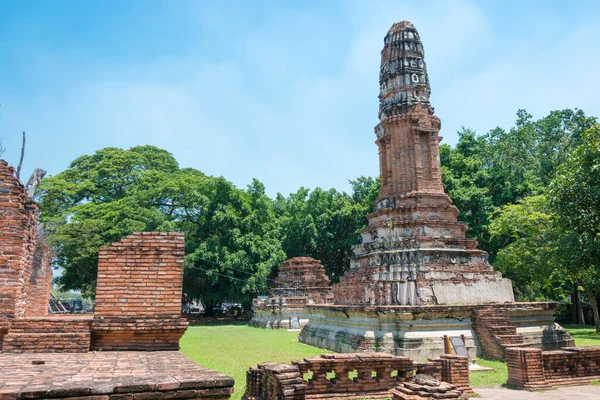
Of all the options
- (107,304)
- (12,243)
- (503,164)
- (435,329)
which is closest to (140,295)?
(107,304)

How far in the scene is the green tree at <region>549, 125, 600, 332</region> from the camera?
12594 millimetres

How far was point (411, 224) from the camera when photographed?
16344 mm

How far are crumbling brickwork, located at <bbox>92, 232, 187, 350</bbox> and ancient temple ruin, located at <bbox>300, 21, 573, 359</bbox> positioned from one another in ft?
24.1

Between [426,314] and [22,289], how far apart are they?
9681mm

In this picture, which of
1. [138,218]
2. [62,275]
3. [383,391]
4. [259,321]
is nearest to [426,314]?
[383,391]

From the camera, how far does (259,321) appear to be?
93.5 feet

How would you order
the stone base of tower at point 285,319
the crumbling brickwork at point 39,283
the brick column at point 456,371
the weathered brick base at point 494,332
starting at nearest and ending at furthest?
the brick column at point 456,371 → the crumbling brickwork at point 39,283 → the weathered brick base at point 494,332 → the stone base of tower at point 285,319

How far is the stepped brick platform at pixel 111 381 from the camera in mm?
3615

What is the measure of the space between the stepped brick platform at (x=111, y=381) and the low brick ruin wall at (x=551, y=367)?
7.05m

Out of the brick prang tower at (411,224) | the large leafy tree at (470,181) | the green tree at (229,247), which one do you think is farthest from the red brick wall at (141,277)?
the large leafy tree at (470,181)

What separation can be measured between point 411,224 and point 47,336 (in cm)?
1213

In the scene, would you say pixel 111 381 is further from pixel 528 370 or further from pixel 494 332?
pixel 494 332

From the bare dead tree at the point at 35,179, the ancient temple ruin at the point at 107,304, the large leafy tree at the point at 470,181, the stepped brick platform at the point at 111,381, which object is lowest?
the stepped brick platform at the point at 111,381

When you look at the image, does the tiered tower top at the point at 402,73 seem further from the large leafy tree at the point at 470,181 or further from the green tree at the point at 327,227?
the green tree at the point at 327,227
